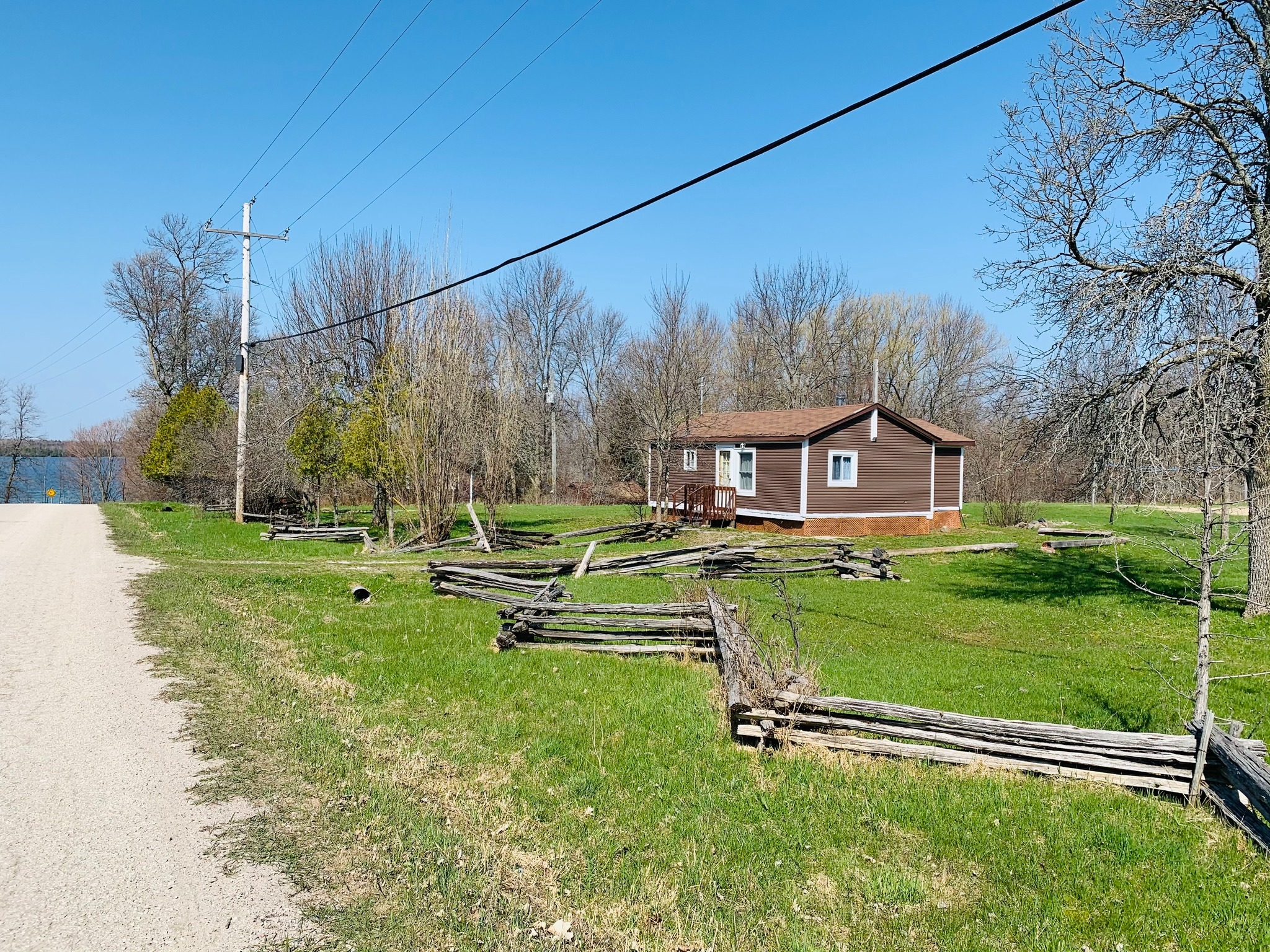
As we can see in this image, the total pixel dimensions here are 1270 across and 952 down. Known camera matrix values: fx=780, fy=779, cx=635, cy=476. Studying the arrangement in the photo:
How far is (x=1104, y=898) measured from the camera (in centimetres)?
433

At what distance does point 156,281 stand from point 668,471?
3278 centimetres

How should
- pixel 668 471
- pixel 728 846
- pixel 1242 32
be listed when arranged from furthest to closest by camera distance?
pixel 668 471 < pixel 1242 32 < pixel 728 846

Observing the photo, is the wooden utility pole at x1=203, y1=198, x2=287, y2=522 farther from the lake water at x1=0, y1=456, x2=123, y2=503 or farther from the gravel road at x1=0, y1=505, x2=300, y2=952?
the lake water at x1=0, y1=456, x2=123, y2=503

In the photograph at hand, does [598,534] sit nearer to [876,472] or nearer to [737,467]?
[737,467]

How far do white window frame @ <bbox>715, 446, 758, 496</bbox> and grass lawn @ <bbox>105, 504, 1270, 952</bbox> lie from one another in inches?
702

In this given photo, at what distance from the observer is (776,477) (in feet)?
92.2

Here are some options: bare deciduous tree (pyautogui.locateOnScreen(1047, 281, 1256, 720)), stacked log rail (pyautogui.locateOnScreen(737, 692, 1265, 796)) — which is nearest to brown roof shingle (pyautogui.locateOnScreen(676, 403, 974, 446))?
bare deciduous tree (pyautogui.locateOnScreen(1047, 281, 1256, 720))

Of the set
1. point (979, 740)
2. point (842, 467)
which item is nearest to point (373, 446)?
point (842, 467)

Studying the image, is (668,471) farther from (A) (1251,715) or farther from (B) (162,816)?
(B) (162,816)

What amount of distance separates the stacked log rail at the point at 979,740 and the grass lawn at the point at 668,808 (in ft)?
0.46

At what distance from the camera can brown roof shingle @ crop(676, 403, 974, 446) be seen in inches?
1079

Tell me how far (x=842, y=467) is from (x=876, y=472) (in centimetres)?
145

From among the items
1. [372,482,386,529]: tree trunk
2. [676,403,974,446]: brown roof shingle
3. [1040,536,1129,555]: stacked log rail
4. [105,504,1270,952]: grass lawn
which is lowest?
[105,504,1270,952]: grass lawn

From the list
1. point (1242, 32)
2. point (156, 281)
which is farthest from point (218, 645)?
point (156, 281)
